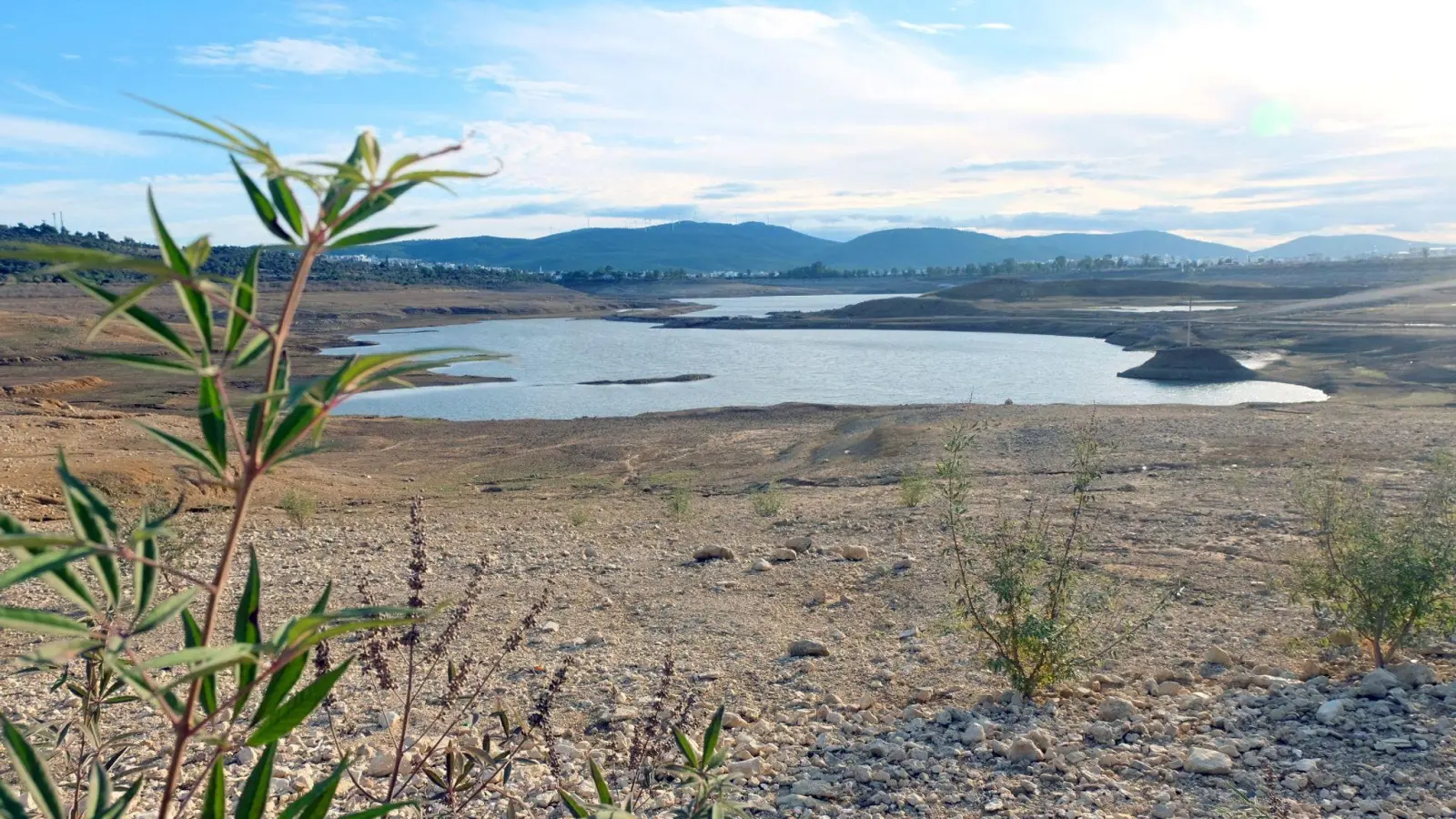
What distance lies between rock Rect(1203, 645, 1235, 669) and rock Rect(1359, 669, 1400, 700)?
0.90 metres

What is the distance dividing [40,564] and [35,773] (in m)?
0.43

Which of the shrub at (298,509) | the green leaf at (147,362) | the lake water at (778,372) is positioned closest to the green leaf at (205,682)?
the green leaf at (147,362)

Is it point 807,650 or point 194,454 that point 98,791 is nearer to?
point 194,454

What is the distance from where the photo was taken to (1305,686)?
5160mm

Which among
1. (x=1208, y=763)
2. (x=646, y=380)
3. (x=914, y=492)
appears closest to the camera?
(x=1208, y=763)

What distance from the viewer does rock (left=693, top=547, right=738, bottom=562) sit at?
9609 mm

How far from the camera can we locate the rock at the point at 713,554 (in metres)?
9.61

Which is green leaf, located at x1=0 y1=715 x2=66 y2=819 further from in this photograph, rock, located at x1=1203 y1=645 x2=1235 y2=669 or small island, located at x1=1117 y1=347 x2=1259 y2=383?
small island, located at x1=1117 y1=347 x2=1259 y2=383

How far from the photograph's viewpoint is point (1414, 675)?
5.07 metres

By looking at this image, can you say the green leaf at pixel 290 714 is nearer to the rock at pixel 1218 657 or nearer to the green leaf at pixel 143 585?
the green leaf at pixel 143 585

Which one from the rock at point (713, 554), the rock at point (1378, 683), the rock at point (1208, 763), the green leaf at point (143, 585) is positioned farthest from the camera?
the rock at point (713, 554)

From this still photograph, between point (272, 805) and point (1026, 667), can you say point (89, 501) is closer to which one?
point (272, 805)

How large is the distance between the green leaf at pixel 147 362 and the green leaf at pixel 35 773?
0.49 metres

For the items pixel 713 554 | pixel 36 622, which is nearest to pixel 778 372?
pixel 713 554
